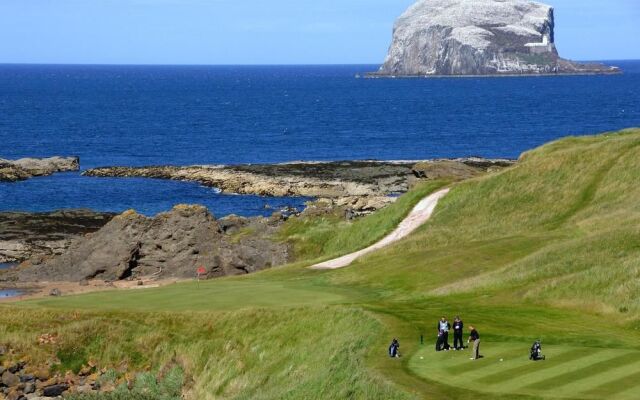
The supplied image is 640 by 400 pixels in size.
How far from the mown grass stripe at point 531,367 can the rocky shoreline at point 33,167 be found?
333 feet

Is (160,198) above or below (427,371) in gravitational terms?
below

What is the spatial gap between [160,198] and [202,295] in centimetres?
6638

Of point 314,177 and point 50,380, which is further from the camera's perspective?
point 314,177

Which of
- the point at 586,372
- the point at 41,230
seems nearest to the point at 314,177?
the point at 41,230

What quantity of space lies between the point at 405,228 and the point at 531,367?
3380 centimetres

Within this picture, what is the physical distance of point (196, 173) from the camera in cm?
12912

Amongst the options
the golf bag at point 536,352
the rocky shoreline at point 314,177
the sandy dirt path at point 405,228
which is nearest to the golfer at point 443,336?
the golf bag at point 536,352

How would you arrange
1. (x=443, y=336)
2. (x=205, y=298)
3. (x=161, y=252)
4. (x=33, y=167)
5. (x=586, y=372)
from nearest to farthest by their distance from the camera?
1. (x=586, y=372)
2. (x=443, y=336)
3. (x=205, y=298)
4. (x=161, y=252)
5. (x=33, y=167)

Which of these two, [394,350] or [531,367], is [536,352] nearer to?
[531,367]

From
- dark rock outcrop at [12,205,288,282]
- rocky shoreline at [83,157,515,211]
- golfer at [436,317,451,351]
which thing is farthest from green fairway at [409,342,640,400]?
rocky shoreline at [83,157,515,211]

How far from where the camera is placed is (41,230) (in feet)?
292

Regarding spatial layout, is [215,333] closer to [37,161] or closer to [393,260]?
[393,260]

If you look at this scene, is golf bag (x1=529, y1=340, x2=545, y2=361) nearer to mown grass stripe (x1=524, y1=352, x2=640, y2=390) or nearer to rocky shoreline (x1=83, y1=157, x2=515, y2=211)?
mown grass stripe (x1=524, y1=352, x2=640, y2=390)

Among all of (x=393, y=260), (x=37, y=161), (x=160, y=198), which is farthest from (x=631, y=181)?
(x=37, y=161)
